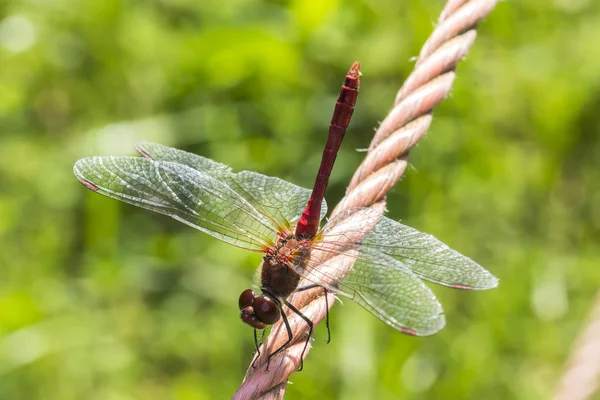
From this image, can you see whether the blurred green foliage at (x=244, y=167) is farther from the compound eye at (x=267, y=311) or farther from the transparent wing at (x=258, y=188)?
the compound eye at (x=267, y=311)

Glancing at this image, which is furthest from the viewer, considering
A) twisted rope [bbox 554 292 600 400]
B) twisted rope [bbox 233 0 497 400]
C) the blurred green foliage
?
the blurred green foliage

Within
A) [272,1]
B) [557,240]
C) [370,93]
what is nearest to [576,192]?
[557,240]

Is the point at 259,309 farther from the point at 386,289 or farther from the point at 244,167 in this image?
the point at 244,167

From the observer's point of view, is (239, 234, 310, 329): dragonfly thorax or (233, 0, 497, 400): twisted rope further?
(239, 234, 310, 329): dragonfly thorax

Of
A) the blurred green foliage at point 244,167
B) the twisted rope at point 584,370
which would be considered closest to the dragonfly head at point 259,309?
the twisted rope at point 584,370

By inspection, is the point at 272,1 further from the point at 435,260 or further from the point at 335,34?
the point at 435,260

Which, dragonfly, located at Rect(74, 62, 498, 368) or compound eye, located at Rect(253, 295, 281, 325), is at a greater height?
dragonfly, located at Rect(74, 62, 498, 368)

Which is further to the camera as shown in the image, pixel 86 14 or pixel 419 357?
pixel 86 14

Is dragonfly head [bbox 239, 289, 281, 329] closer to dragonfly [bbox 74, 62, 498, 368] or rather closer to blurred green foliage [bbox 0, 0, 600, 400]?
dragonfly [bbox 74, 62, 498, 368]

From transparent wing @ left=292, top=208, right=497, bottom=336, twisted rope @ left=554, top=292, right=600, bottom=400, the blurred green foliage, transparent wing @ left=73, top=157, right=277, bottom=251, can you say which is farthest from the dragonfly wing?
the blurred green foliage
